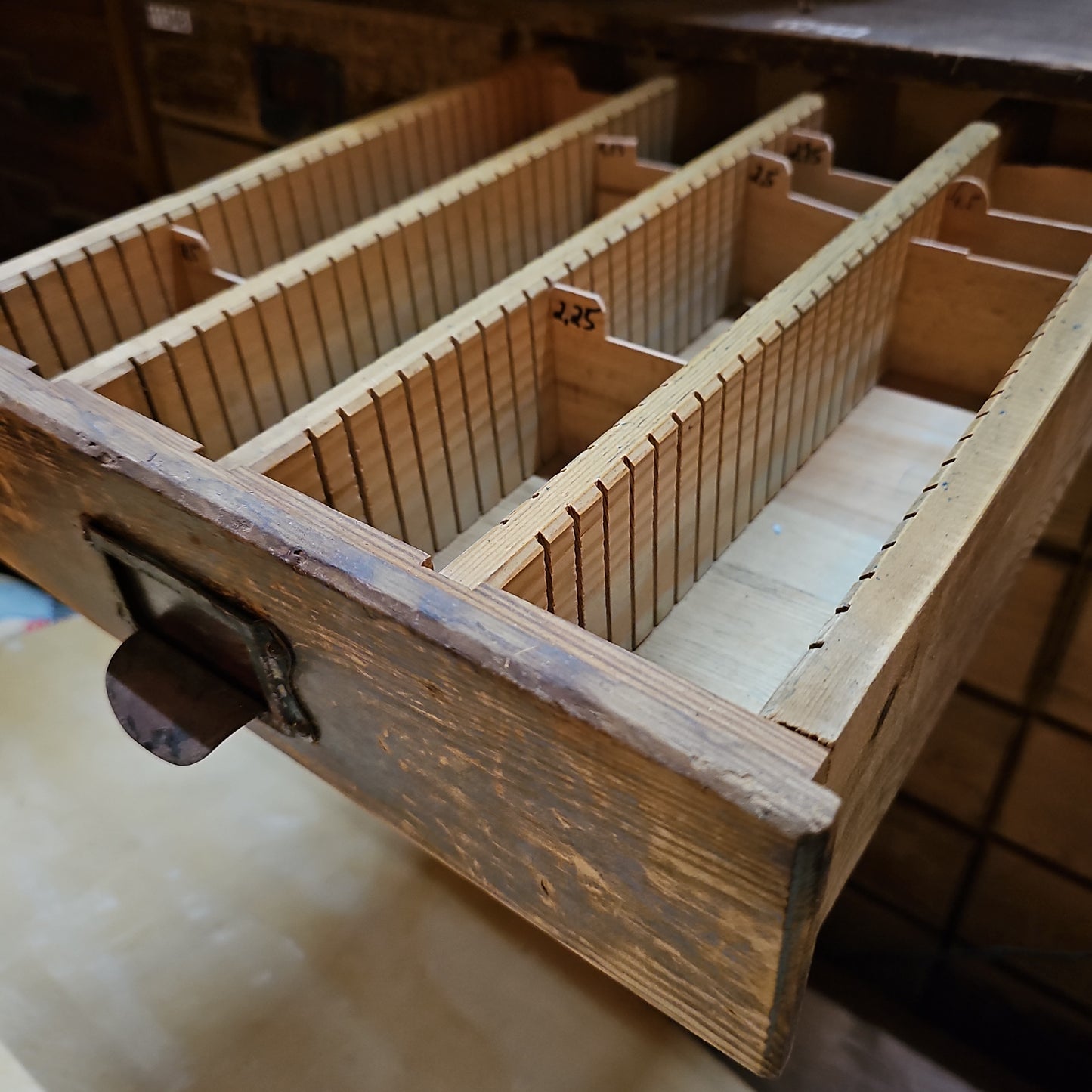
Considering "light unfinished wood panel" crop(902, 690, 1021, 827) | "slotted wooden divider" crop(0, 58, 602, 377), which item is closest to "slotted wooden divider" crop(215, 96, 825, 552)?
"slotted wooden divider" crop(0, 58, 602, 377)

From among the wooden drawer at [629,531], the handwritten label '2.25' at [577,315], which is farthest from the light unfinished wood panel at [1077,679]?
the handwritten label '2.25' at [577,315]

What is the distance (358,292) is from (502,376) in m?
0.21

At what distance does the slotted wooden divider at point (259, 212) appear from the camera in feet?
3.23

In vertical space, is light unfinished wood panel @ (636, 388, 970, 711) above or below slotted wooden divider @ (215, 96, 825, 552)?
below

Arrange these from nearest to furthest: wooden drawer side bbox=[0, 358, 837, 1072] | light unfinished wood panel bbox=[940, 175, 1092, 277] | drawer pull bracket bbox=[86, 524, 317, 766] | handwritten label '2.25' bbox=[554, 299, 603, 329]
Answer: wooden drawer side bbox=[0, 358, 837, 1072] < drawer pull bracket bbox=[86, 524, 317, 766] < handwritten label '2.25' bbox=[554, 299, 603, 329] < light unfinished wood panel bbox=[940, 175, 1092, 277]

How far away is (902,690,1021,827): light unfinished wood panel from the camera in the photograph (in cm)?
140

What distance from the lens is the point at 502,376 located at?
90 centimetres

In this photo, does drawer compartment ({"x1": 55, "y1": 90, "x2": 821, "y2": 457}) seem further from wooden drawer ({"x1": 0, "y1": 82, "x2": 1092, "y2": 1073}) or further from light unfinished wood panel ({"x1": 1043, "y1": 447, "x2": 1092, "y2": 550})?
light unfinished wood panel ({"x1": 1043, "y1": 447, "x2": 1092, "y2": 550})

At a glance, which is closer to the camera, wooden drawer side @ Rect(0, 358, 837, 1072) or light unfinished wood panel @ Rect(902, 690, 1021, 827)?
wooden drawer side @ Rect(0, 358, 837, 1072)

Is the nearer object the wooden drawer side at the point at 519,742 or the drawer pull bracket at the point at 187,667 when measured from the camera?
the wooden drawer side at the point at 519,742

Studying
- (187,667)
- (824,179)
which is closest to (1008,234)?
(824,179)

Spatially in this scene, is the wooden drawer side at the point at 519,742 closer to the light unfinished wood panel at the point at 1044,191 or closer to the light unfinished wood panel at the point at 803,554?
the light unfinished wood panel at the point at 803,554

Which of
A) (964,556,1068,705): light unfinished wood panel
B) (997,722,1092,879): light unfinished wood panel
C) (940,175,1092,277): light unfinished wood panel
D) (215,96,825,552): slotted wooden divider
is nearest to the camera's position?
(215,96,825,552): slotted wooden divider

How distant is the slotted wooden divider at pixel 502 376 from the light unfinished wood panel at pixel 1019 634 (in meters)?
0.51
